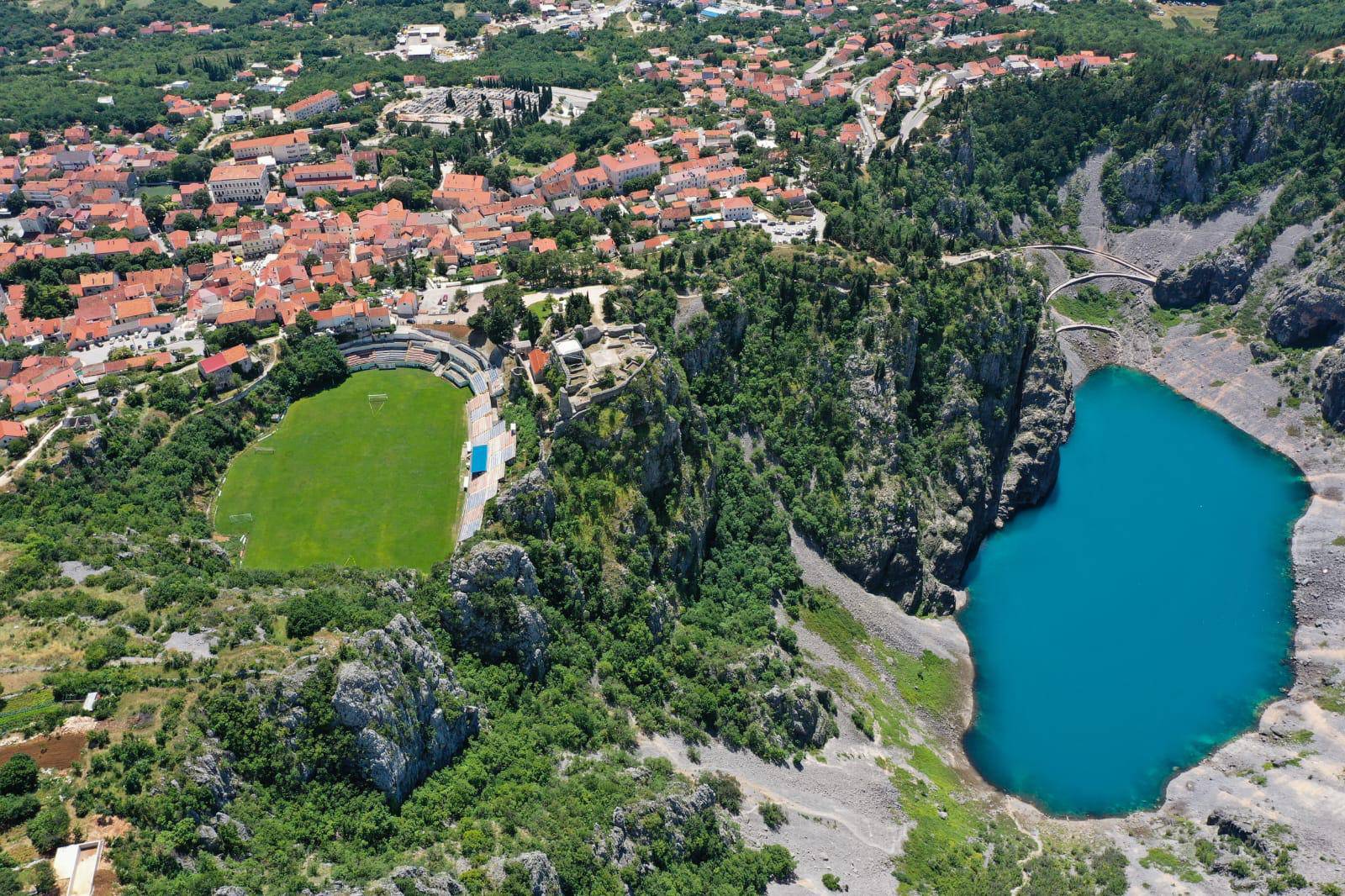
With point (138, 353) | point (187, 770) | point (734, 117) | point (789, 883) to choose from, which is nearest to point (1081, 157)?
point (734, 117)

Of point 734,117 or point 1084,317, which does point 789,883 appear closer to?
point 1084,317

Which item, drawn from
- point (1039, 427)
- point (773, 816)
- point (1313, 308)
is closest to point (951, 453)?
point (1039, 427)

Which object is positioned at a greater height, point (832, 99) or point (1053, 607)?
point (832, 99)

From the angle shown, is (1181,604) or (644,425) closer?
(644,425)

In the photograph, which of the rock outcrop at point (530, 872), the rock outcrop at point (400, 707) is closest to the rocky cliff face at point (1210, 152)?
the rock outcrop at point (400, 707)

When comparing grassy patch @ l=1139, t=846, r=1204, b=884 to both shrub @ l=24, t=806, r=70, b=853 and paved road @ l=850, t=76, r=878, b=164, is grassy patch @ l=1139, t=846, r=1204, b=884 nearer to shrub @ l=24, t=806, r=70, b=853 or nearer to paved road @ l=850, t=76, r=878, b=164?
shrub @ l=24, t=806, r=70, b=853

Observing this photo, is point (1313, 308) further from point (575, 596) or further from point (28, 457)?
point (28, 457)
